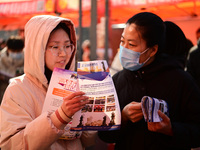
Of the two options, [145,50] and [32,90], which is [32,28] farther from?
[145,50]

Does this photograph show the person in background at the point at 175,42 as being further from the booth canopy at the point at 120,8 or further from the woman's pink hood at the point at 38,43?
the booth canopy at the point at 120,8

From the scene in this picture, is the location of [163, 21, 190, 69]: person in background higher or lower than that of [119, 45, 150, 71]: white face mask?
higher

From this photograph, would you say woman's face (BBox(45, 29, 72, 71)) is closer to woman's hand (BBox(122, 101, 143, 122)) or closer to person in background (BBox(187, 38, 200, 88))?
woman's hand (BBox(122, 101, 143, 122))

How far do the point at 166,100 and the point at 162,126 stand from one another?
234 millimetres

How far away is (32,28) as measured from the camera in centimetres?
194

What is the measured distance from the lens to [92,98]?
170cm

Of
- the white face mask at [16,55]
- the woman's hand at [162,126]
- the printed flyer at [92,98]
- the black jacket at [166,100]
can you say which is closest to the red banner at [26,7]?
the white face mask at [16,55]

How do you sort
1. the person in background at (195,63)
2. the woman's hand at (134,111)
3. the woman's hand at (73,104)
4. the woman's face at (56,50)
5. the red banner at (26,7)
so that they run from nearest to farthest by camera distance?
1. the woman's hand at (73,104)
2. the woman's hand at (134,111)
3. the woman's face at (56,50)
4. the person in background at (195,63)
5. the red banner at (26,7)

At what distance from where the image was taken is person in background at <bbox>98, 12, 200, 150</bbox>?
1847 mm

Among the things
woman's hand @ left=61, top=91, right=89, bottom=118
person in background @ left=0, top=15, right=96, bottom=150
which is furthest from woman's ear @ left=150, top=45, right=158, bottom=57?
woman's hand @ left=61, top=91, right=89, bottom=118

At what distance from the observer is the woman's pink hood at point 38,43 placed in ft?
6.16

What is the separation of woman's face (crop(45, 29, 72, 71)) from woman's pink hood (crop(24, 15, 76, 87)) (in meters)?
0.06

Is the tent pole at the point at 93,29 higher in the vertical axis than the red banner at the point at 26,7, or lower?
lower

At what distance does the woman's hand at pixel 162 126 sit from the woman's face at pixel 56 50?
839 millimetres
